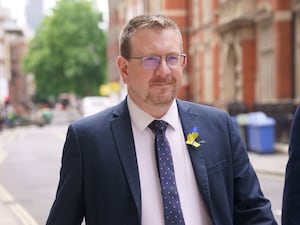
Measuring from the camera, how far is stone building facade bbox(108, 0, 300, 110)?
20734mm

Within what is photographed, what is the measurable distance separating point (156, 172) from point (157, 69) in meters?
0.47

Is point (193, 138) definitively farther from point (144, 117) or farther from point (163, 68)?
point (163, 68)

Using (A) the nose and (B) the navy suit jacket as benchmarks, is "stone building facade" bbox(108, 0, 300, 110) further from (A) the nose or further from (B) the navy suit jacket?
(A) the nose

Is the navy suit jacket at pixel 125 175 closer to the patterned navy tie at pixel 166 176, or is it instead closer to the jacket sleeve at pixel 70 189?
the jacket sleeve at pixel 70 189

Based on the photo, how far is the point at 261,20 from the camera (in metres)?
22.2

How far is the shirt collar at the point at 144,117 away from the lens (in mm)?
2631

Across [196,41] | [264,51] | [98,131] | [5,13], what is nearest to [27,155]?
[264,51]

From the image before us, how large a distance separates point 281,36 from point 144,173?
18990 mm

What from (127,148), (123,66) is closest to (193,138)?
(127,148)

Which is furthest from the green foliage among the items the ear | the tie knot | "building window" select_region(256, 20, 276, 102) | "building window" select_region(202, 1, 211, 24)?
the tie knot

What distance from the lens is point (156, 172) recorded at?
260 centimetres

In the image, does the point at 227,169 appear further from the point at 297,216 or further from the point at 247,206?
the point at 297,216

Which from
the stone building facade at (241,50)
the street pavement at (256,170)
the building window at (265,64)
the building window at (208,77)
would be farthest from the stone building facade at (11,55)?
the street pavement at (256,170)

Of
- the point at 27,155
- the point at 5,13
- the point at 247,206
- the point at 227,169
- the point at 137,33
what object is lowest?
the point at 27,155
